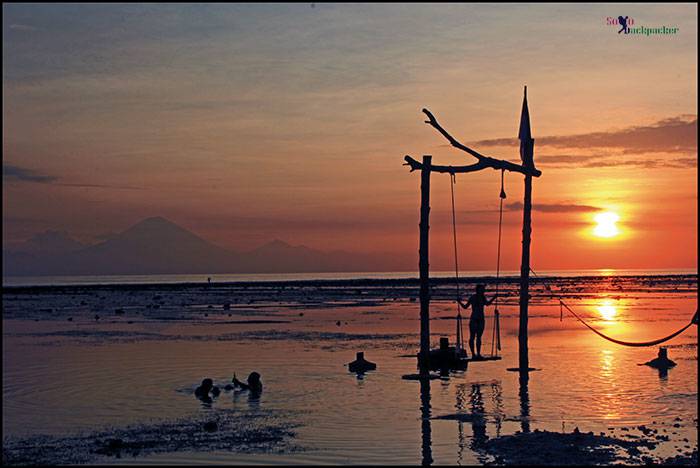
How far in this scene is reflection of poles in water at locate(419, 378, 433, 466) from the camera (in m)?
17.3

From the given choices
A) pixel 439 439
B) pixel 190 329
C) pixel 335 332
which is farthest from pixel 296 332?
pixel 439 439

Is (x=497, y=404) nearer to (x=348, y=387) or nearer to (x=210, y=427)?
(x=348, y=387)

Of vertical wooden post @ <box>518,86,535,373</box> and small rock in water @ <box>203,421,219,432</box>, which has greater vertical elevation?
vertical wooden post @ <box>518,86,535,373</box>

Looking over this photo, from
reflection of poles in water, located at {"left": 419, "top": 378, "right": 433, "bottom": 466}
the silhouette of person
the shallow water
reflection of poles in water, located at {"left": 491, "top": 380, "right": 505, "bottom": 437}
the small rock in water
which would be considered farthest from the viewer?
the silhouette of person

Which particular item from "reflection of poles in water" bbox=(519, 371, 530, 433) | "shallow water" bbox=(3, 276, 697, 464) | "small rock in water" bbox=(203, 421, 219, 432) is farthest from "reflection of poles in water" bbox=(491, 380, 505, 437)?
"small rock in water" bbox=(203, 421, 219, 432)

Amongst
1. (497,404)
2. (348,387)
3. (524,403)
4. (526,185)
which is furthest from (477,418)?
(526,185)

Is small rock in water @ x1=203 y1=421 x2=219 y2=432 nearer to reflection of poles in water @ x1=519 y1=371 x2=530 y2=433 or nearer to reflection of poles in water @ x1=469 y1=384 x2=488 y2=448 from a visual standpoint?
reflection of poles in water @ x1=469 y1=384 x2=488 y2=448

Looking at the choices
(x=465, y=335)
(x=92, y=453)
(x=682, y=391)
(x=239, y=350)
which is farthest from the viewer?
(x=465, y=335)

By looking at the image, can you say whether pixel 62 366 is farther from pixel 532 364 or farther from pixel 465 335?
pixel 465 335

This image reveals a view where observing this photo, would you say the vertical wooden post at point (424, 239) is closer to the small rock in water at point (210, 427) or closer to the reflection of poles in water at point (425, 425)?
the reflection of poles in water at point (425, 425)

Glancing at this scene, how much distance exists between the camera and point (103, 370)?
3161 centimetres

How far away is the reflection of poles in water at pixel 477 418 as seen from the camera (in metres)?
18.7

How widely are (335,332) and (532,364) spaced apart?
58.4 feet

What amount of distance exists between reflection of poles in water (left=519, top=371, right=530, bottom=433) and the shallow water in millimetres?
29
